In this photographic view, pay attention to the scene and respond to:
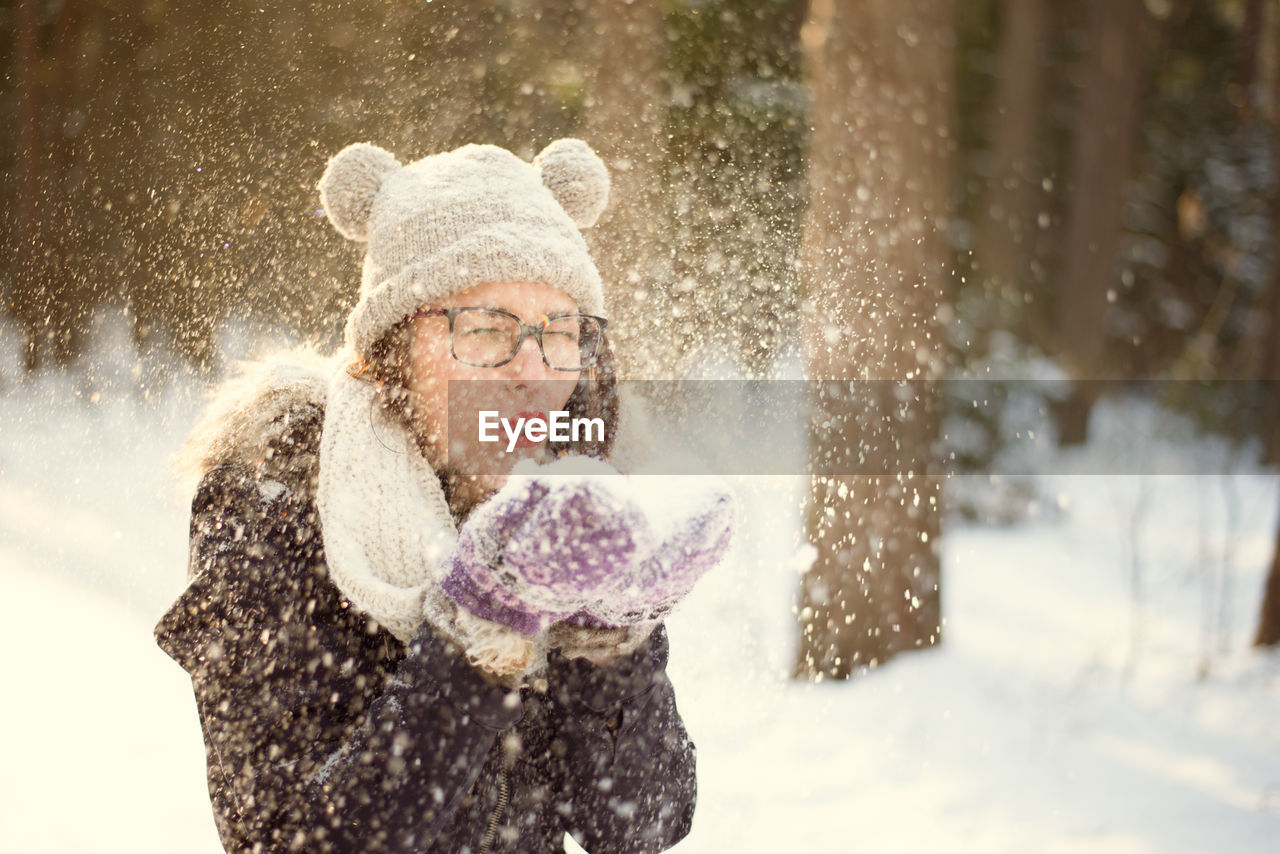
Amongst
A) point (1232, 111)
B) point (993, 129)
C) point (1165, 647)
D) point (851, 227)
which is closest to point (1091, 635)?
point (1165, 647)

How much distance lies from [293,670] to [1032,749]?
324cm

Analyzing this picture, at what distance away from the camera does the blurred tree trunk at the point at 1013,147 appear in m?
7.70

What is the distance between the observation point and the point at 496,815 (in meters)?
1.29

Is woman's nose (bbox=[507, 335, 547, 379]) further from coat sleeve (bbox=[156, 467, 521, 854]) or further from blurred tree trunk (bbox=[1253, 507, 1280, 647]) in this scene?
blurred tree trunk (bbox=[1253, 507, 1280, 647])

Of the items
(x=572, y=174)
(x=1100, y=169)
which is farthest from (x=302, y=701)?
(x=1100, y=169)

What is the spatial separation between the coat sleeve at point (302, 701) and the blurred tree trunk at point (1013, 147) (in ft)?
23.1

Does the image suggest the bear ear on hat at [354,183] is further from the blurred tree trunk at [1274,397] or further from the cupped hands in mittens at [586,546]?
the blurred tree trunk at [1274,397]

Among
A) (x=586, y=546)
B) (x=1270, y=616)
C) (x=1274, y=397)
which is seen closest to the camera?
(x=586, y=546)

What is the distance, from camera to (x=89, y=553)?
15.0ft

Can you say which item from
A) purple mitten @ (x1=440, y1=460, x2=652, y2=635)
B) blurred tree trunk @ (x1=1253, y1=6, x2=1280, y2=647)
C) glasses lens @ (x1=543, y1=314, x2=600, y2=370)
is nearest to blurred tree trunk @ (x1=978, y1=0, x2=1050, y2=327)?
blurred tree trunk @ (x1=1253, y1=6, x2=1280, y2=647)

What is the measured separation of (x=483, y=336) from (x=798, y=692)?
2741 mm

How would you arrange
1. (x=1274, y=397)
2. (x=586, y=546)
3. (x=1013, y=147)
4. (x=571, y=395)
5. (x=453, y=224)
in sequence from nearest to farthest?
(x=586, y=546), (x=453, y=224), (x=571, y=395), (x=1274, y=397), (x=1013, y=147)
